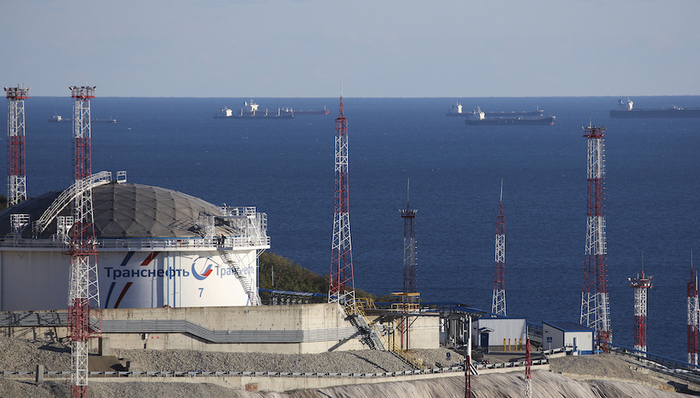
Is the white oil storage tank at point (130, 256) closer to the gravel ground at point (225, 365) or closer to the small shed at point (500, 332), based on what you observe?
the gravel ground at point (225, 365)

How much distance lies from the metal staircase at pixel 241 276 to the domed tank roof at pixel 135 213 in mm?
1366

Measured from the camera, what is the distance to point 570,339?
58.3 meters

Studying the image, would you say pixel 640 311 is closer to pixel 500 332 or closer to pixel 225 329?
pixel 500 332

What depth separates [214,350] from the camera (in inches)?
1946

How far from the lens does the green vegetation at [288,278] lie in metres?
79.5

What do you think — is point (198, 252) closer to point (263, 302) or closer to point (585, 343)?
point (263, 302)

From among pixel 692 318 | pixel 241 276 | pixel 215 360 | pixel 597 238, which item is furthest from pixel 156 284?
pixel 692 318

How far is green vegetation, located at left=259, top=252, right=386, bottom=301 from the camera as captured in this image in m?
79.5

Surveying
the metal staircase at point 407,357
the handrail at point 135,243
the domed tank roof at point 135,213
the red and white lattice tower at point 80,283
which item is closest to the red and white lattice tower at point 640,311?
the metal staircase at point 407,357

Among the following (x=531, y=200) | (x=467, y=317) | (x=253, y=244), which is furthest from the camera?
(x=531, y=200)

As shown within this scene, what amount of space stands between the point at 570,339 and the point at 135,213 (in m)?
27.4

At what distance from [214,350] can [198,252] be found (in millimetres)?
5352


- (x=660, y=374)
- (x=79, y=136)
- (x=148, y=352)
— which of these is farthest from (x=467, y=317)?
(x=79, y=136)

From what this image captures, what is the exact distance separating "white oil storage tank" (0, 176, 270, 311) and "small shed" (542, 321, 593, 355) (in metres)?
19.5
